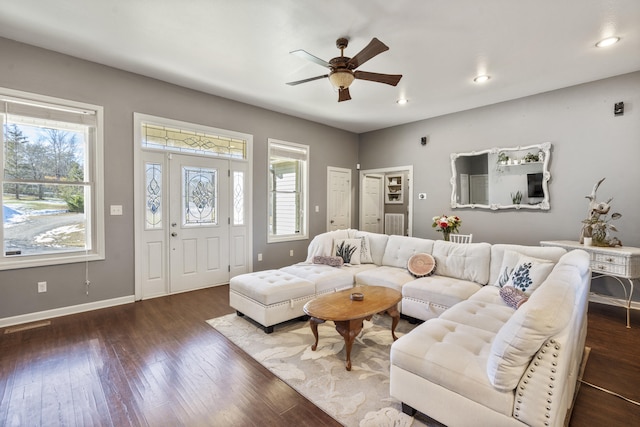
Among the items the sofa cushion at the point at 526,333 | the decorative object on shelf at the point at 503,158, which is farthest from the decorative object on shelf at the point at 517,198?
the sofa cushion at the point at 526,333

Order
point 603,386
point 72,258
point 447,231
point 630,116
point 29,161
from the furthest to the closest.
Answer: point 447,231, point 630,116, point 72,258, point 29,161, point 603,386

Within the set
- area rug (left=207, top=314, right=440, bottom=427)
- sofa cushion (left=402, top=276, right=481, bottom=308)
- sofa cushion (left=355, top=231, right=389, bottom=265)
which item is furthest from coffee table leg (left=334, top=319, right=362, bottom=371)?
sofa cushion (left=355, top=231, right=389, bottom=265)

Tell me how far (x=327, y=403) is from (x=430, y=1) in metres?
3.22

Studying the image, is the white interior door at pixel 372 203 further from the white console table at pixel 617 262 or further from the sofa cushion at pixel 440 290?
the white console table at pixel 617 262

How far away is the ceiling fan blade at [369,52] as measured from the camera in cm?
246

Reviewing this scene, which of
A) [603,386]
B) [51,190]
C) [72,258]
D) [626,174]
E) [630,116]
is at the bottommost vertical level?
[603,386]

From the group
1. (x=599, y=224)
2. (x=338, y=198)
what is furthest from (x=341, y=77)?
(x=338, y=198)

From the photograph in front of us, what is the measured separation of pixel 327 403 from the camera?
77.8 inches

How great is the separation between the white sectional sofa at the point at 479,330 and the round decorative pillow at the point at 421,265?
0.36 feet

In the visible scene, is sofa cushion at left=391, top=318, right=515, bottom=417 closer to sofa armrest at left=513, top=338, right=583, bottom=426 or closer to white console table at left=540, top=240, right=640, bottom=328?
sofa armrest at left=513, top=338, right=583, bottom=426

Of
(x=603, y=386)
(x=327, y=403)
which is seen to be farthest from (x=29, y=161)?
(x=603, y=386)

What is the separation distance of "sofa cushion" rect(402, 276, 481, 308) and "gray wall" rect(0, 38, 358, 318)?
297 cm

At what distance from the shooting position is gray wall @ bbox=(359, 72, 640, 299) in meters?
3.85

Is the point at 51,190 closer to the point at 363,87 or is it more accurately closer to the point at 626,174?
the point at 363,87
